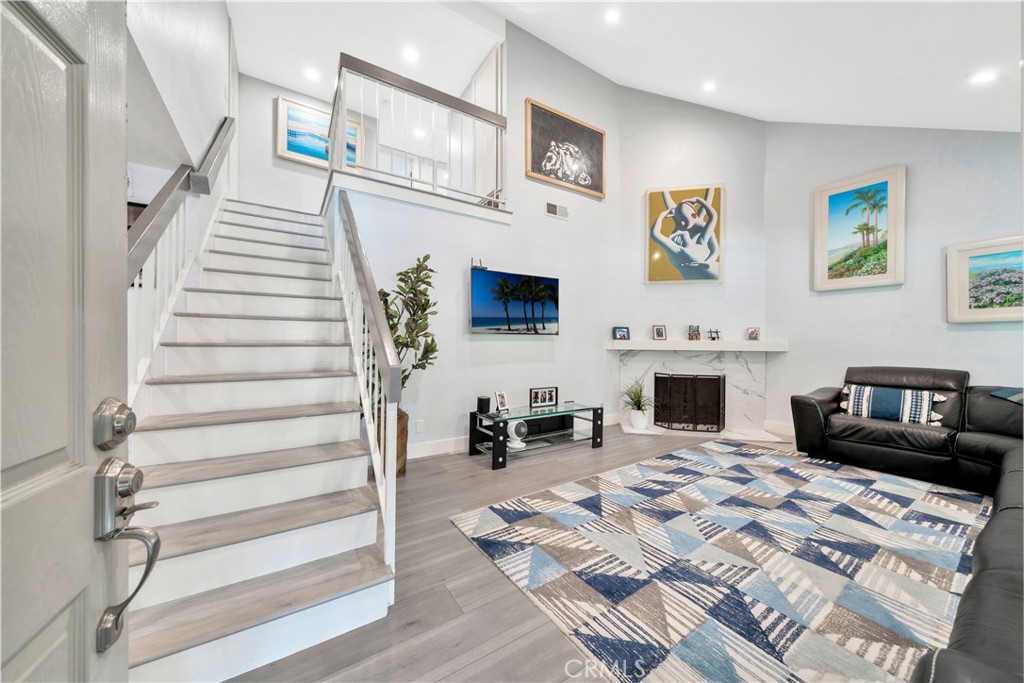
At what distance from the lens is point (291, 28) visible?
4.27 meters

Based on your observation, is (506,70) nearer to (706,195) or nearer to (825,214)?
(706,195)

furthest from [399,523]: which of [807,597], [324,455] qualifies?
[807,597]

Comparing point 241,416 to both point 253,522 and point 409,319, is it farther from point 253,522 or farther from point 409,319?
point 409,319

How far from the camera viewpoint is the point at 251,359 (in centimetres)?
230

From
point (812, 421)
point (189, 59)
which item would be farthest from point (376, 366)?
point (812, 421)

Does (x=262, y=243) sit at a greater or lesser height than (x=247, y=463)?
greater

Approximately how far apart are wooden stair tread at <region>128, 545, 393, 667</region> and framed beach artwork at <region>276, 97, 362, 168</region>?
532 cm

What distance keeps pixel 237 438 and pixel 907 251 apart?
5.78m

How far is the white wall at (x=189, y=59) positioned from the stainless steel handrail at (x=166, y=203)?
0.33ft

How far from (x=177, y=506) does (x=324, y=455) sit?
56 cm

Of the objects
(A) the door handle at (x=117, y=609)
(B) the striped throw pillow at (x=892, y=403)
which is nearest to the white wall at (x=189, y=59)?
(A) the door handle at (x=117, y=609)

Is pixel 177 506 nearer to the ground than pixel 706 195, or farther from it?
nearer to the ground

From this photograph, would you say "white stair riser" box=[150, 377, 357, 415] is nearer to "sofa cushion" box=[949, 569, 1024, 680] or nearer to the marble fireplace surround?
"sofa cushion" box=[949, 569, 1024, 680]

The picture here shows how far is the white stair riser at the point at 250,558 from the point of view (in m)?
1.39
